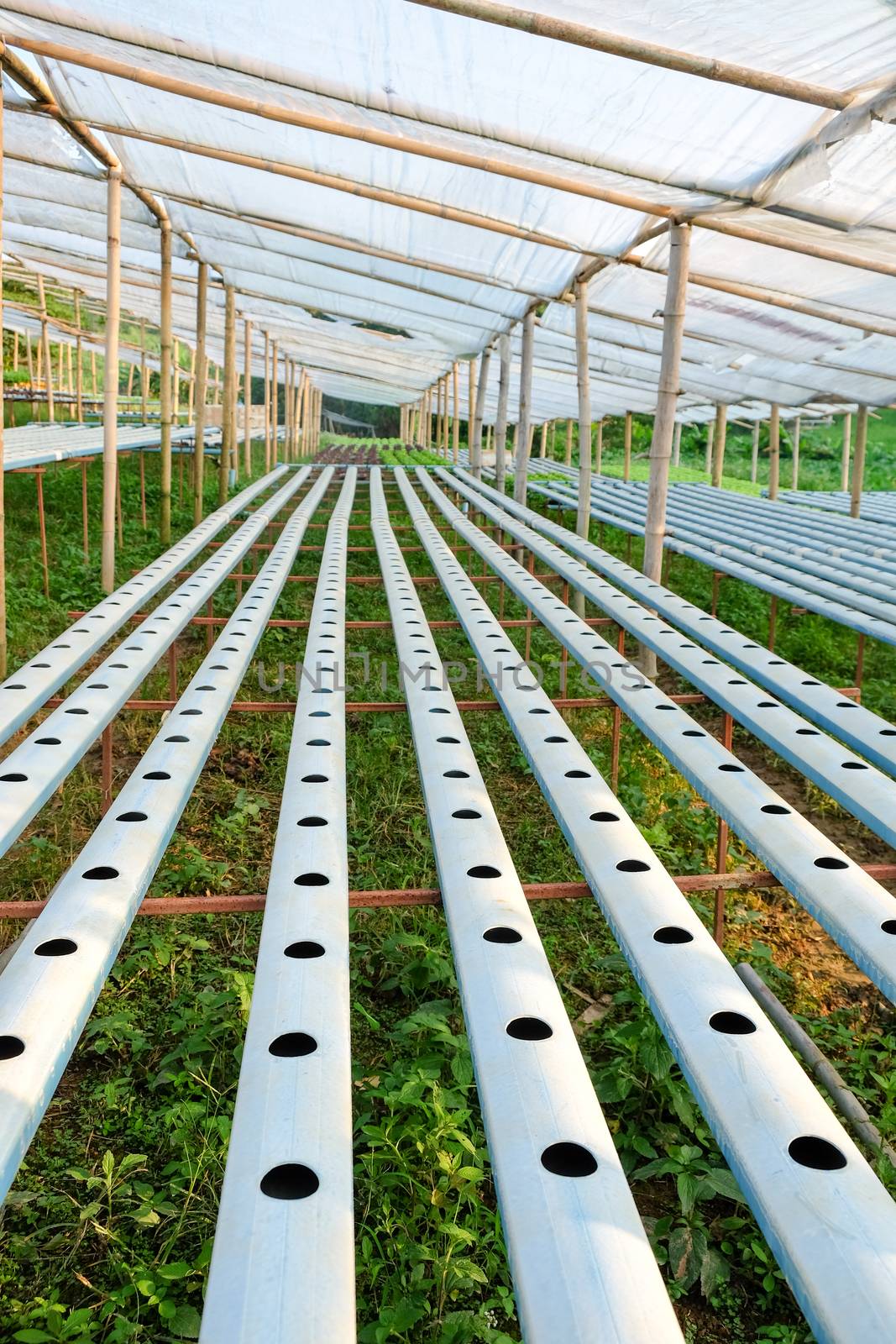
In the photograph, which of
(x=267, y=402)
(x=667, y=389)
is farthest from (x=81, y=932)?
(x=267, y=402)

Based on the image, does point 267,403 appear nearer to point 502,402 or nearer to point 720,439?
point 502,402

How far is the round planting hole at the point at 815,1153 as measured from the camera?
139 cm

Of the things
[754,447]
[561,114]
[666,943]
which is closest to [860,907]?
[666,943]

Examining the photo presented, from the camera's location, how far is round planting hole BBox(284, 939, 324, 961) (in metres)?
1.88

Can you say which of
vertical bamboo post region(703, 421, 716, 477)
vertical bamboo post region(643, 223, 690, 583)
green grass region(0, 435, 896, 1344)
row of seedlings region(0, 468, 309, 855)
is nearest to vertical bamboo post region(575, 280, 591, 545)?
vertical bamboo post region(643, 223, 690, 583)

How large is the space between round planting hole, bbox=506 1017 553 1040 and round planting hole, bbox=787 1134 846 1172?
1.34 feet

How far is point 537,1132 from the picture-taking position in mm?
1418

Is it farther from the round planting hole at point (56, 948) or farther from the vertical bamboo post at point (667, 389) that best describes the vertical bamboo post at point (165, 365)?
the round planting hole at point (56, 948)

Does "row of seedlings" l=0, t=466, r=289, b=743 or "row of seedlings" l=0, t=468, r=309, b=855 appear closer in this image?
"row of seedlings" l=0, t=468, r=309, b=855

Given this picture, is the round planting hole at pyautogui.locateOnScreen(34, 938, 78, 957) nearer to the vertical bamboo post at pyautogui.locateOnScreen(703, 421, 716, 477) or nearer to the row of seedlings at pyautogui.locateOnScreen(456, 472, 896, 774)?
the row of seedlings at pyautogui.locateOnScreen(456, 472, 896, 774)

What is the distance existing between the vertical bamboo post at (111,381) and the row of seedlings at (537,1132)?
17.2 feet

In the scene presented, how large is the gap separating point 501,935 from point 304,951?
38 cm

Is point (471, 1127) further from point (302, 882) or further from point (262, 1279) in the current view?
point (262, 1279)

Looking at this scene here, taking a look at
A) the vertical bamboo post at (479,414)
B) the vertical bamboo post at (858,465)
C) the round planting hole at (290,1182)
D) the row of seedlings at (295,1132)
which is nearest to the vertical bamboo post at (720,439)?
the vertical bamboo post at (858,465)
